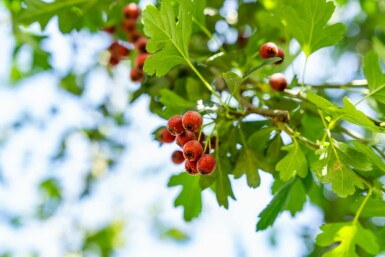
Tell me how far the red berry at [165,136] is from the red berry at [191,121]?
0.33m

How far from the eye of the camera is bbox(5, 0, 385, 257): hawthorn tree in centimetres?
179

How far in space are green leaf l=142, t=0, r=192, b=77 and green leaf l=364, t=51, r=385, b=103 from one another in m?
0.61

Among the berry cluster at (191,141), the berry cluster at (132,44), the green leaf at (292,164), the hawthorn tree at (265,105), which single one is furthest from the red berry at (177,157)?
the berry cluster at (132,44)

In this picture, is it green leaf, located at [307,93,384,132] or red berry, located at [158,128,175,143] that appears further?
red berry, located at [158,128,175,143]

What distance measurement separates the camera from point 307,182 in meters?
2.16

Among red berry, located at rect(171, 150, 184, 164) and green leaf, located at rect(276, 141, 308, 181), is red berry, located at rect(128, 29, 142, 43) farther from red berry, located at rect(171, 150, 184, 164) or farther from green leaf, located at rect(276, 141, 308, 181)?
green leaf, located at rect(276, 141, 308, 181)

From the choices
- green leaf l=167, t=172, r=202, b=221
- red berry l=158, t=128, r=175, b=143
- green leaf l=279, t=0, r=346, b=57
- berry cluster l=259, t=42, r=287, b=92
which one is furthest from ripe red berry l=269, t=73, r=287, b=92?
green leaf l=167, t=172, r=202, b=221

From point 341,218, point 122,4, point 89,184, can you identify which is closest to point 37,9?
point 122,4

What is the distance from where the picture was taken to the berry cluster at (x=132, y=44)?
2.49 metres

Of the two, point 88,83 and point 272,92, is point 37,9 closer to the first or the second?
point 272,92

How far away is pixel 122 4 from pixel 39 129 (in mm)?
2254

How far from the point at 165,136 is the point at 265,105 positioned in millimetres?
385

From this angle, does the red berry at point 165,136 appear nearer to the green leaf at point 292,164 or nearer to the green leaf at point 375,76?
the green leaf at point 292,164

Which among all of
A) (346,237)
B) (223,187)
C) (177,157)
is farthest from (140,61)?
(346,237)
